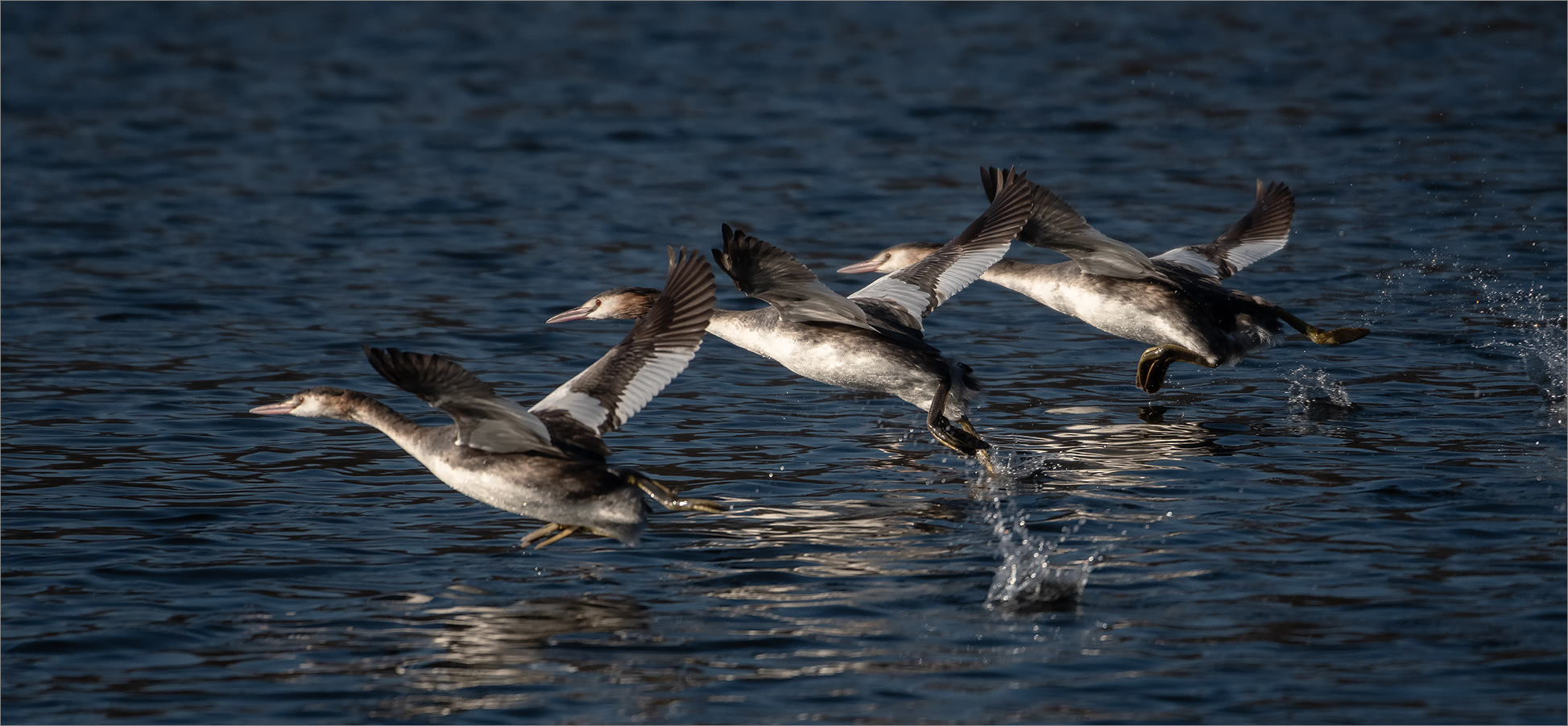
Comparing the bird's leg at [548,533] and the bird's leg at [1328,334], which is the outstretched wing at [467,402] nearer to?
the bird's leg at [548,533]

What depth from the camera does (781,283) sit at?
8.72 m

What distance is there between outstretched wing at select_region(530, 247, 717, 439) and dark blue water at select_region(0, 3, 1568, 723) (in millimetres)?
676

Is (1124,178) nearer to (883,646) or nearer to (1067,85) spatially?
(1067,85)

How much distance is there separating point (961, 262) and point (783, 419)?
148cm

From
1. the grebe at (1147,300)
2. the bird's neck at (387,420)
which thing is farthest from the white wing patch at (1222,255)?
the bird's neck at (387,420)

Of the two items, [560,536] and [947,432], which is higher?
[947,432]

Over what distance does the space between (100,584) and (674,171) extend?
1251 cm

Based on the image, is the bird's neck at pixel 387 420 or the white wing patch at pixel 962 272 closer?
the bird's neck at pixel 387 420

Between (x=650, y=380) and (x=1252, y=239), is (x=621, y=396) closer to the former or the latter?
(x=650, y=380)

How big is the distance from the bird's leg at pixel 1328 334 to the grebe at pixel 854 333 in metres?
2.07

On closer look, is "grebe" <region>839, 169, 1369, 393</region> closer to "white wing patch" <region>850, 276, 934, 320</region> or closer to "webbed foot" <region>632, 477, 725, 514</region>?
"white wing patch" <region>850, 276, 934, 320</region>

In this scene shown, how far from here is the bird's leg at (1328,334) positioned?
1066 cm

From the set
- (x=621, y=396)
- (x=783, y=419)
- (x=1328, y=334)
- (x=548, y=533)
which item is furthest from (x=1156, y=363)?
(x=548, y=533)

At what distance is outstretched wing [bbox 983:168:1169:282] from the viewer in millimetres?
9867
